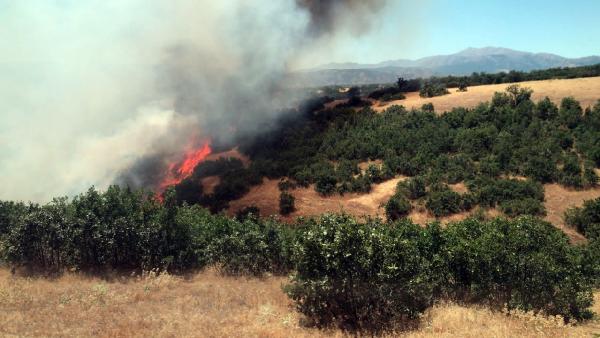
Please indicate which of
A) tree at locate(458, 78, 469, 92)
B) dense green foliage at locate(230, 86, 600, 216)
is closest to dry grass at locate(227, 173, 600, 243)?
dense green foliage at locate(230, 86, 600, 216)

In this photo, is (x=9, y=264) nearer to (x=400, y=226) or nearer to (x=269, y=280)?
(x=269, y=280)

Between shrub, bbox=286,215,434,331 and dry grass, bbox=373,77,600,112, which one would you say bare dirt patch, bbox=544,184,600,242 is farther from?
shrub, bbox=286,215,434,331

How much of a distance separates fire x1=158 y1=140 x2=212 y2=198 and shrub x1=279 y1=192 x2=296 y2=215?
41.9 feet

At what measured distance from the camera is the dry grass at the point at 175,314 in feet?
45.3

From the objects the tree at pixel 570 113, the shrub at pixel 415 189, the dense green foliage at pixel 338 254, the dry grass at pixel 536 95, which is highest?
the dry grass at pixel 536 95

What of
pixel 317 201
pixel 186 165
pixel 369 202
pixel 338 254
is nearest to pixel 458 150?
pixel 369 202

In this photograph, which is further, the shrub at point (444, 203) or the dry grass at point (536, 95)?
the dry grass at point (536, 95)

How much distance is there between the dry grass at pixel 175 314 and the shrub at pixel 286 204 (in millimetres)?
17386

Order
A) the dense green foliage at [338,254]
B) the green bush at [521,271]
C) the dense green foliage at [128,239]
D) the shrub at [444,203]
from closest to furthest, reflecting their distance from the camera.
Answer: the dense green foliage at [338,254] → the green bush at [521,271] → the dense green foliage at [128,239] → the shrub at [444,203]

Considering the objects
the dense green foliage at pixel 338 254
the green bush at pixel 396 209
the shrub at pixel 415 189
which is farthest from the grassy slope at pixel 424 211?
the dense green foliage at pixel 338 254

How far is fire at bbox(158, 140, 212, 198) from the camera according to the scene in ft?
147

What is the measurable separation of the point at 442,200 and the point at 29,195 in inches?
1432

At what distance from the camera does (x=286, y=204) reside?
3756 centimetres

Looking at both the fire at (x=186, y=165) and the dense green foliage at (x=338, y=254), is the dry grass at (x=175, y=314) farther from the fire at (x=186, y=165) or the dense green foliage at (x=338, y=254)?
the fire at (x=186, y=165)
